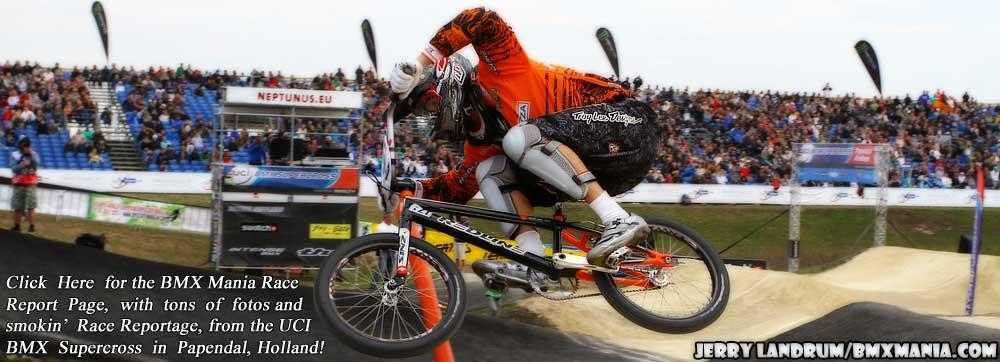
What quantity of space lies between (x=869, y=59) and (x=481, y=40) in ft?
110

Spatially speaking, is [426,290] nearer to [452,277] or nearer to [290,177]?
[452,277]

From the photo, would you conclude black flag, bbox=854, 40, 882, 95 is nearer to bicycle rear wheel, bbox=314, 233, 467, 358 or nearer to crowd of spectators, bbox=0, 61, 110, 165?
crowd of spectators, bbox=0, 61, 110, 165

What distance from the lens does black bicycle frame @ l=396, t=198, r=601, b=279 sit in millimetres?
6090

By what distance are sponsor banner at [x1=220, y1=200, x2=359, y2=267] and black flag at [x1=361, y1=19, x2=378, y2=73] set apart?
57.2 ft

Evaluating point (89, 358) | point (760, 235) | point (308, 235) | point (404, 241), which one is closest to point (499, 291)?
point (404, 241)

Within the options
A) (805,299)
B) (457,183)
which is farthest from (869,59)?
(457,183)

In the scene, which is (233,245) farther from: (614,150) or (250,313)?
(614,150)

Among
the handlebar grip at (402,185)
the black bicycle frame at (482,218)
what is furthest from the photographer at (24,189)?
the black bicycle frame at (482,218)

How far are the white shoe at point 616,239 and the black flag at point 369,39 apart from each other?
27171 millimetres

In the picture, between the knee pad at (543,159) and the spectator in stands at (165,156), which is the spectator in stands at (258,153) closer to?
the knee pad at (543,159)

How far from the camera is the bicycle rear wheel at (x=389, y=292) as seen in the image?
5598 mm

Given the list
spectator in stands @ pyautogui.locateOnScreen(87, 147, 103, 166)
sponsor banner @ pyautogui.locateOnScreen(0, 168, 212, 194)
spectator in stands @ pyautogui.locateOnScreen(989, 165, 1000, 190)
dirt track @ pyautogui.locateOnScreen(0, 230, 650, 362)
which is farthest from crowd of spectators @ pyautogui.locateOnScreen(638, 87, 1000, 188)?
dirt track @ pyautogui.locateOnScreen(0, 230, 650, 362)

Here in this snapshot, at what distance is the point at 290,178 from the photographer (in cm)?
1569

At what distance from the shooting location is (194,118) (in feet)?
94.8
